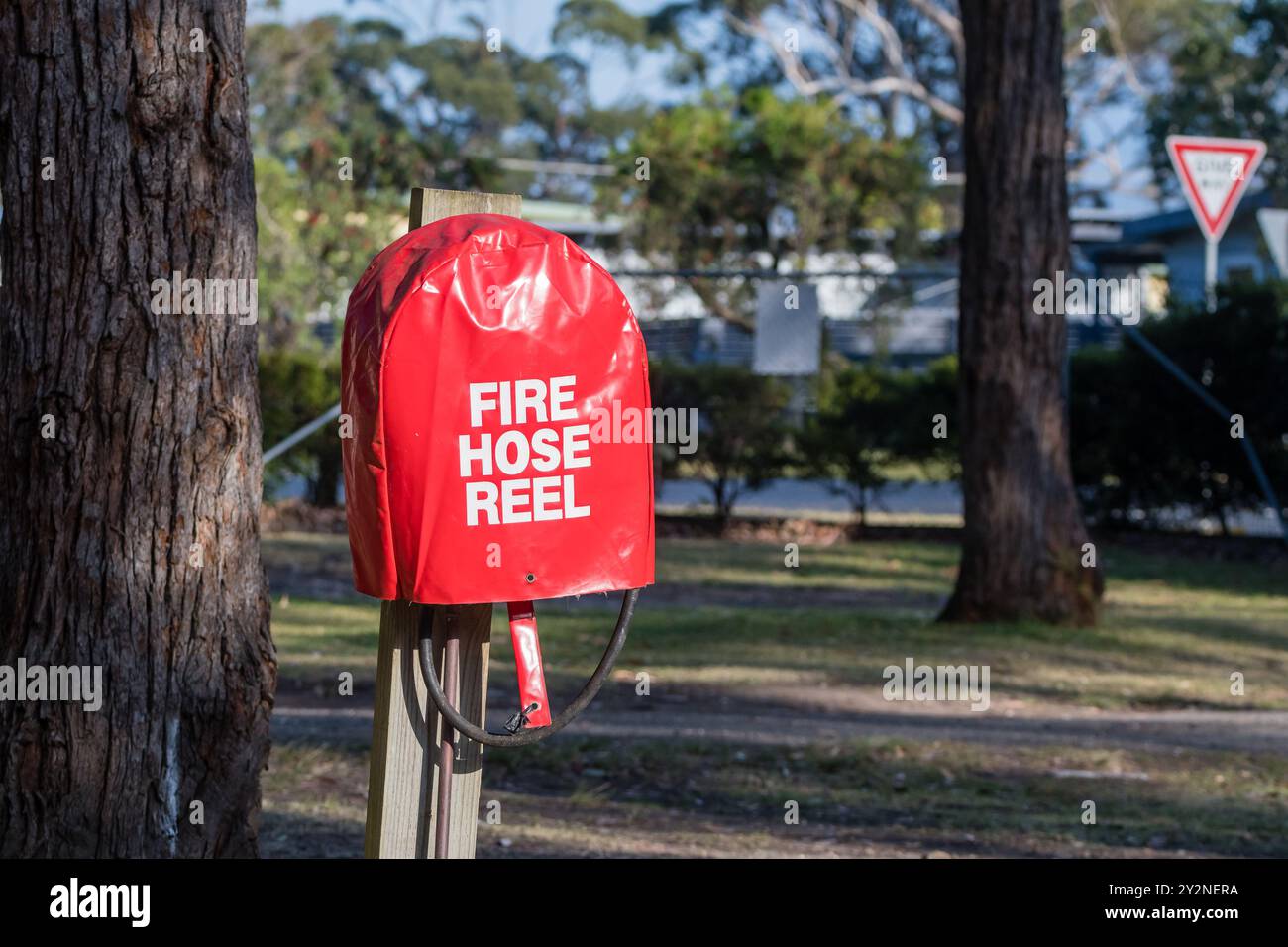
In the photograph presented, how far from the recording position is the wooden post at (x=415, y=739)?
3000mm

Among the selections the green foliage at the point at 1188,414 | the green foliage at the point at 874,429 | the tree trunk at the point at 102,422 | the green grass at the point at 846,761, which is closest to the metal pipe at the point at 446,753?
the tree trunk at the point at 102,422

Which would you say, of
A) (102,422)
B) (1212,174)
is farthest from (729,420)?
(102,422)

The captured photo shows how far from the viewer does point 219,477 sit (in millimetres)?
3328

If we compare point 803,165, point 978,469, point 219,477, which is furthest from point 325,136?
point 219,477

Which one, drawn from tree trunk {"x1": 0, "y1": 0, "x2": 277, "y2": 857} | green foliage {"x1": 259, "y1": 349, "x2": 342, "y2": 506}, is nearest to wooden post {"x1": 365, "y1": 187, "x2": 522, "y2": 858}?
tree trunk {"x1": 0, "y1": 0, "x2": 277, "y2": 857}

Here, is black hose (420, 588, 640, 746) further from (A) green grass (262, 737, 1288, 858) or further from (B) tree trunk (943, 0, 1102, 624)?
(B) tree trunk (943, 0, 1102, 624)

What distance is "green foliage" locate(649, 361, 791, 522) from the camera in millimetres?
16516

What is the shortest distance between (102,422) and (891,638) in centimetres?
711

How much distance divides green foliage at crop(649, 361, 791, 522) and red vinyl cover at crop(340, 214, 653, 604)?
44.5ft

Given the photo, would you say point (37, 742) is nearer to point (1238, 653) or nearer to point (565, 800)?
point (565, 800)

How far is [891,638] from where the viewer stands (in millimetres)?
9789

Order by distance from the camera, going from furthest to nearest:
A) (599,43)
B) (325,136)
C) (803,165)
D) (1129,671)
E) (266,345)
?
(599,43)
(803,165)
(325,136)
(266,345)
(1129,671)

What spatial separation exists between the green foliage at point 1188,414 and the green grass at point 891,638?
1.68 m
